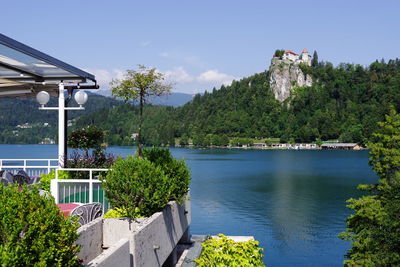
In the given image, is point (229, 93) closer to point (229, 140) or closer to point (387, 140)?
point (229, 140)

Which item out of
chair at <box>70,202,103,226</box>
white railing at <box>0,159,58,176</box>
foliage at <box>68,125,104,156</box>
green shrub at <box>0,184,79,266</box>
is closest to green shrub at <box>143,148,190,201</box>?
chair at <box>70,202,103,226</box>

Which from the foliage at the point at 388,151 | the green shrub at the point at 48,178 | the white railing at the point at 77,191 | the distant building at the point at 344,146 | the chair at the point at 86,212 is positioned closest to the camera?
the chair at the point at 86,212

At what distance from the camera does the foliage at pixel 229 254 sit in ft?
26.2

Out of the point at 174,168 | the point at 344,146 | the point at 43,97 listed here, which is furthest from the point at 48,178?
the point at 344,146

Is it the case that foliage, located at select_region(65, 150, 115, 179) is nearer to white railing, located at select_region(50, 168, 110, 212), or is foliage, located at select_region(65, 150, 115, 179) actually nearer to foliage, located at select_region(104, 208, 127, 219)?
white railing, located at select_region(50, 168, 110, 212)

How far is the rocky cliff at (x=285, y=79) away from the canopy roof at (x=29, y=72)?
592 feet

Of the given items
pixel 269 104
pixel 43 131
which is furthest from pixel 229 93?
pixel 43 131

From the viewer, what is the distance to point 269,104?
178 m

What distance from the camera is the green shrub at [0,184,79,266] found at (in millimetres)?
3375

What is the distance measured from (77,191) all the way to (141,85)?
26.6 feet

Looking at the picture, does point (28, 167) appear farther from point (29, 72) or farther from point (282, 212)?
point (282, 212)

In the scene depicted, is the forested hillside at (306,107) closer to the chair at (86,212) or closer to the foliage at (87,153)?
the foliage at (87,153)

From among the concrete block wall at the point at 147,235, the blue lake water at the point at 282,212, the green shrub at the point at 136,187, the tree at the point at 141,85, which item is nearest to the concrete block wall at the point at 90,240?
the concrete block wall at the point at 147,235

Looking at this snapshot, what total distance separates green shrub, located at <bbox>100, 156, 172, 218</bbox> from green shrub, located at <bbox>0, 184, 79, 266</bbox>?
300 cm
